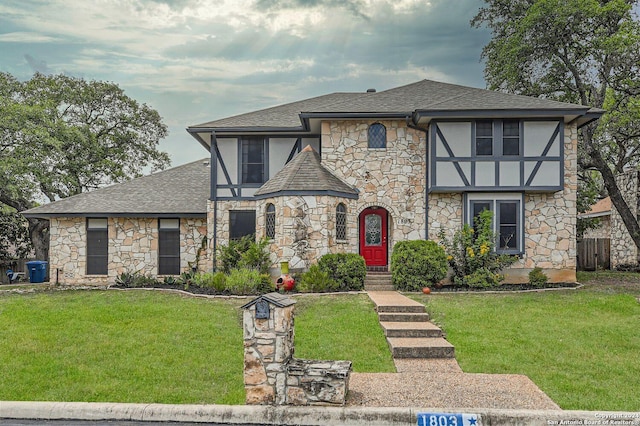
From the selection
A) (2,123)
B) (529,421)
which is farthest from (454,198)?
(2,123)

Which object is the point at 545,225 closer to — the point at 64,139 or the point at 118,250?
the point at 118,250

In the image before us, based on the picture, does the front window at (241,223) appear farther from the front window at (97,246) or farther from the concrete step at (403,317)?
the concrete step at (403,317)

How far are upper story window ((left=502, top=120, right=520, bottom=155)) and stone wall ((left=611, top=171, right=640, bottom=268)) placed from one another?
8973 millimetres

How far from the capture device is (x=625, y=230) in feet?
70.5

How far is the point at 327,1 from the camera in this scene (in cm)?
1684

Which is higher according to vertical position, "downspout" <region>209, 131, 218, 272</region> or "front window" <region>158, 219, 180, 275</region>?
"downspout" <region>209, 131, 218, 272</region>

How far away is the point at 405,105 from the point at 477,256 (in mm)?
5262

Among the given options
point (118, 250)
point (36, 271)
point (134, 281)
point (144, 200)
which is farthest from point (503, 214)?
point (36, 271)

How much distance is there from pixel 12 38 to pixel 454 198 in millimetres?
15741

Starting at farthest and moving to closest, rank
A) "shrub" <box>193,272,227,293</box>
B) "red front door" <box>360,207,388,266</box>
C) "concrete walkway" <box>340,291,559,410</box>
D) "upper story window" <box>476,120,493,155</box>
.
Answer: "red front door" <box>360,207,388,266</box>, "upper story window" <box>476,120,493,155</box>, "shrub" <box>193,272,227,293</box>, "concrete walkway" <box>340,291,559,410</box>

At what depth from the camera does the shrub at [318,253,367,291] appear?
1392 cm

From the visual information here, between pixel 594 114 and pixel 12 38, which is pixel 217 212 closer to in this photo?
pixel 12 38

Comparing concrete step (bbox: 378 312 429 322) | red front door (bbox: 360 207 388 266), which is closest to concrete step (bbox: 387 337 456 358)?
concrete step (bbox: 378 312 429 322)

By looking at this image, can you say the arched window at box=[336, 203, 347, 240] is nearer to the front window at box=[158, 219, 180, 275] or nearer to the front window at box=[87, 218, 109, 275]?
the front window at box=[158, 219, 180, 275]
